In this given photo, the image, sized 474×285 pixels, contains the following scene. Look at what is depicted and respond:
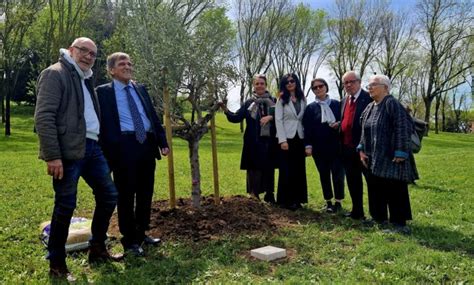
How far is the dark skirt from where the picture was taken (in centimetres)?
742

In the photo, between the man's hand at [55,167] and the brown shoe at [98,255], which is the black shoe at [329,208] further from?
the man's hand at [55,167]

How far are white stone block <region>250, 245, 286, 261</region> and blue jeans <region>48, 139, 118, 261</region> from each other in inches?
64.3

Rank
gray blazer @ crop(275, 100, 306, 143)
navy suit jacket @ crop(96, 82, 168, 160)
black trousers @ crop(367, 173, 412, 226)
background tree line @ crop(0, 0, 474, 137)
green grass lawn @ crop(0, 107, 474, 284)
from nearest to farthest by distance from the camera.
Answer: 1. green grass lawn @ crop(0, 107, 474, 284)
2. navy suit jacket @ crop(96, 82, 168, 160)
3. black trousers @ crop(367, 173, 412, 226)
4. gray blazer @ crop(275, 100, 306, 143)
5. background tree line @ crop(0, 0, 474, 137)

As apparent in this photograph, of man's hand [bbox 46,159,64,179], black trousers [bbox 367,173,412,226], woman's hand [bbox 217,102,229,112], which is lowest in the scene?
black trousers [bbox 367,173,412,226]

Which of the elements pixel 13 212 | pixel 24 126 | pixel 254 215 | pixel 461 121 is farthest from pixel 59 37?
pixel 461 121

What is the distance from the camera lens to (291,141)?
7.41 m

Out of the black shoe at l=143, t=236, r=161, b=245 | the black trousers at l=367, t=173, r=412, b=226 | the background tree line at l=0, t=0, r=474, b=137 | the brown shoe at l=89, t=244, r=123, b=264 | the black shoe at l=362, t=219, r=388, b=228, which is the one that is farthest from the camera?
the background tree line at l=0, t=0, r=474, b=137

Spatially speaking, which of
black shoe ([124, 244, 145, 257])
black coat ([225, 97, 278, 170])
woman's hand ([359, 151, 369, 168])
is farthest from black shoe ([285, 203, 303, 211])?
black shoe ([124, 244, 145, 257])

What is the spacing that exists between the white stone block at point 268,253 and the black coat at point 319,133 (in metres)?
2.67

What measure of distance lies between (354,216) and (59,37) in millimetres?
25925

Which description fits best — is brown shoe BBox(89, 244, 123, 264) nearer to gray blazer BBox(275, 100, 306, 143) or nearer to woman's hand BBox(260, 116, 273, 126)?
gray blazer BBox(275, 100, 306, 143)

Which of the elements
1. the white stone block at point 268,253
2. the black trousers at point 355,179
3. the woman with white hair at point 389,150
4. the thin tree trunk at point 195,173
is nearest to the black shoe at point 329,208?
the black trousers at point 355,179

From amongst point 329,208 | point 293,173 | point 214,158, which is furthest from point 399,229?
point 214,158

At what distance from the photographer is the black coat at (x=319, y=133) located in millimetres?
7219
